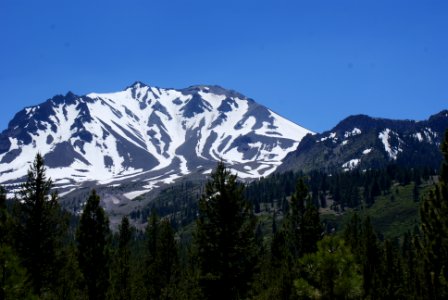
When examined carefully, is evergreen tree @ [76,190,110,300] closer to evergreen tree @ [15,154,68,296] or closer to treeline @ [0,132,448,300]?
treeline @ [0,132,448,300]

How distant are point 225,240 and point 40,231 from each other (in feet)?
39.3

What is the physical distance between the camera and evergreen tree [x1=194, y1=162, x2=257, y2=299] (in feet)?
115

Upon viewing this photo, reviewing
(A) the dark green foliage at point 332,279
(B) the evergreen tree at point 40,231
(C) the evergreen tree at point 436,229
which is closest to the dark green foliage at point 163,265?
(B) the evergreen tree at point 40,231

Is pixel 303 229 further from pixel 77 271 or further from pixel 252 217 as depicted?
pixel 77 271

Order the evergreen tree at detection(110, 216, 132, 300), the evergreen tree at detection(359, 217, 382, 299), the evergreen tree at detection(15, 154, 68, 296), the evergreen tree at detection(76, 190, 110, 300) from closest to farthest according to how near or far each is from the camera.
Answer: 1. the evergreen tree at detection(15, 154, 68, 296)
2. the evergreen tree at detection(76, 190, 110, 300)
3. the evergreen tree at detection(110, 216, 132, 300)
4. the evergreen tree at detection(359, 217, 382, 299)

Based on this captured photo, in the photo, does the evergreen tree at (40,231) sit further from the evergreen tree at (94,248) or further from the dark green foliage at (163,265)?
the dark green foliage at (163,265)

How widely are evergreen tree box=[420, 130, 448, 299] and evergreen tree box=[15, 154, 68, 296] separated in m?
22.4

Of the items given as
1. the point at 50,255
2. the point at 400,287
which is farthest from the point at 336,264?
the point at 400,287

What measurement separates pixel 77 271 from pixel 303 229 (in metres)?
19.7

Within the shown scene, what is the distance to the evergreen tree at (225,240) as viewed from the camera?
1380 inches

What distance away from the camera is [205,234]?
35656 millimetres

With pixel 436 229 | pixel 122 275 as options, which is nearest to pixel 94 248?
pixel 122 275

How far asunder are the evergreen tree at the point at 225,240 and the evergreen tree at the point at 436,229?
10368mm

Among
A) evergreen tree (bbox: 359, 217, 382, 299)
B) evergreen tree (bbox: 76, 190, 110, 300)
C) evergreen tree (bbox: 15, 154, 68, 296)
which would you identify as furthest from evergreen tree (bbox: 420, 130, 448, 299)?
evergreen tree (bbox: 359, 217, 382, 299)
